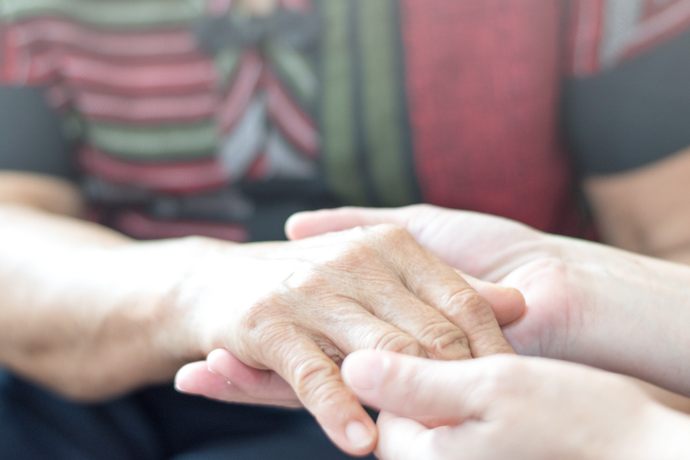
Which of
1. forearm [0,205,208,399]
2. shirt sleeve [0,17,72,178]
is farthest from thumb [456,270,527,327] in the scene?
shirt sleeve [0,17,72,178]

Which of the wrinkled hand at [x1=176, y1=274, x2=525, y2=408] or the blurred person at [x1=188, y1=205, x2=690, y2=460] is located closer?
the blurred person at [x1=188, y1=205, x2=690, y2=460]

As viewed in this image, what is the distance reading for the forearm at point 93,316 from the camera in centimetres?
81

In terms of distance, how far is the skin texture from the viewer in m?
0.59

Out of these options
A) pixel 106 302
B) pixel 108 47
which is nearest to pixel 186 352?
pixel 106 302

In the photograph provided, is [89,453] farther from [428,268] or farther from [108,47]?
[108,47]

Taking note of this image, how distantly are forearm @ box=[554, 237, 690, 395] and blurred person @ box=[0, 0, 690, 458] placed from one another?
0.43 feet

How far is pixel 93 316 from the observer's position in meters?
0.84

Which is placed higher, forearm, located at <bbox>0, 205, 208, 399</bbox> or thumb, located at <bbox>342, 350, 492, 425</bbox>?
thumb, located at <bbox>342, 350, 492, 425</bbox>

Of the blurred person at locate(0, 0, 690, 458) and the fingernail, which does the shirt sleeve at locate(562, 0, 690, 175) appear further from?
the fingernail

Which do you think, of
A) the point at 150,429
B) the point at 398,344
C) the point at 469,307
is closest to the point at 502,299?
the point at 469,307

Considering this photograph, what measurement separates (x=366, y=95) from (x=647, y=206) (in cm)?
60

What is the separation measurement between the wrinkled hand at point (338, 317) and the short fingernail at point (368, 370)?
0.06 m

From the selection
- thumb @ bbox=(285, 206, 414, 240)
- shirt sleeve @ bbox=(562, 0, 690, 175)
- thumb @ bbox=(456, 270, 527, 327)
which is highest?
shirt sleeve @ bbox=(562, 0, 690, 175)

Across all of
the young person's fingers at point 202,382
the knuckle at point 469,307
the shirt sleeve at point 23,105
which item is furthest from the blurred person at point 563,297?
the shirt sleeve at point 23,105
